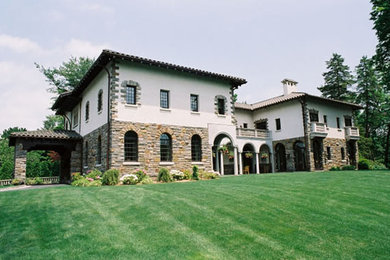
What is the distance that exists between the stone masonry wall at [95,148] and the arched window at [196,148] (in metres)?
5.92

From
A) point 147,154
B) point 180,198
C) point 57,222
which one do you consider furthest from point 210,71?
point 57,222

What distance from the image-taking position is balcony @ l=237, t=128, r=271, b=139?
25394 mm

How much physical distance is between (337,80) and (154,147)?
122 feet

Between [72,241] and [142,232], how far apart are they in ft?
4.32

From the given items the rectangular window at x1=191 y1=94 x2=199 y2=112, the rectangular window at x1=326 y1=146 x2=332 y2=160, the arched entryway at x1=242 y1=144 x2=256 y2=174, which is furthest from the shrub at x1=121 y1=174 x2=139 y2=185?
the rectangular window at x1=326 y1=146 x2=332 y2=160

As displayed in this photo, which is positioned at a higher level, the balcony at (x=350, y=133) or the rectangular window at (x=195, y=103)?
the rectangular window at (x=195, y=103)

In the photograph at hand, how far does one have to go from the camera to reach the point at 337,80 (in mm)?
43000

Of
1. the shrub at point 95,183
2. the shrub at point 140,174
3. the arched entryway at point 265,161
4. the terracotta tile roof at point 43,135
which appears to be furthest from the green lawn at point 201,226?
the arched entryway at point 265,161

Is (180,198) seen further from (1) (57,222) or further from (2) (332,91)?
(2) (332,91)

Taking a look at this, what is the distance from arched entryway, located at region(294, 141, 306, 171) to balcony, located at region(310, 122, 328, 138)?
1.81 m

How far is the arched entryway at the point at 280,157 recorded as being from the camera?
2808 centimetres

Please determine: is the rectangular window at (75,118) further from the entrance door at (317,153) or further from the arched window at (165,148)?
the entrance door at (317,153)

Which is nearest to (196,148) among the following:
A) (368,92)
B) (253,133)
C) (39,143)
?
(253,133)

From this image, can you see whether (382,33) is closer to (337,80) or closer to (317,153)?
(317,153)
